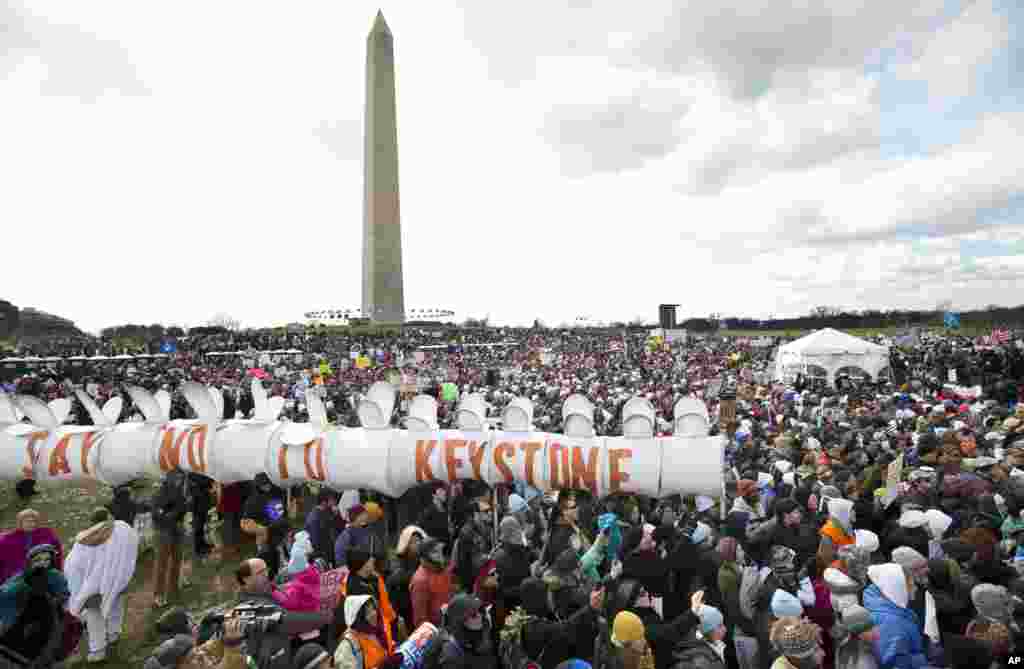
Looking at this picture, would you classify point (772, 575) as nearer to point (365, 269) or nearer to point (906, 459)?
point (906, 459)

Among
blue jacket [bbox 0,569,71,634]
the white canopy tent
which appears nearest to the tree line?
the white canopy tent

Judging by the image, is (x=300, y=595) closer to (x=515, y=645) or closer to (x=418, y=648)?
(x=418, y=648)

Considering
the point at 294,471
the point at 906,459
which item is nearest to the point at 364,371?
the point at 294,471

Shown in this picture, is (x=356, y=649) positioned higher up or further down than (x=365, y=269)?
further down

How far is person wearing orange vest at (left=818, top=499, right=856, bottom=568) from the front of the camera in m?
4.78

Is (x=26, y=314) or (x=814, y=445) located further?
(x=26, y=314)

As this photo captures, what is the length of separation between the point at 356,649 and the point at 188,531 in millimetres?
7900

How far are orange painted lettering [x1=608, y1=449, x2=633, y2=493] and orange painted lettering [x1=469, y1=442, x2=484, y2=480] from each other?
5.37 feet

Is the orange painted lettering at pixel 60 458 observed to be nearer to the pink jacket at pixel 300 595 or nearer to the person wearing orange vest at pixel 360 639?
the pink jacket at pixel 300 595

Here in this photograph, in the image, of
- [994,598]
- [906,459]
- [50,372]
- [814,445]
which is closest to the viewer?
[994,598]

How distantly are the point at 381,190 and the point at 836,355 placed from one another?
101ft

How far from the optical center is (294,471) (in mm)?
7609

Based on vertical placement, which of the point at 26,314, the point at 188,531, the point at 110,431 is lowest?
the point at 188,531

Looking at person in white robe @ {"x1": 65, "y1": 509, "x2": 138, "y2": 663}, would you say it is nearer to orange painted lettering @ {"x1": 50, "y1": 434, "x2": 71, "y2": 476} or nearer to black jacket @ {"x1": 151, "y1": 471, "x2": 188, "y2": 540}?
black jacket @ {"x1": 151, "y1": 471, "x2": 188, "y2": 540}
